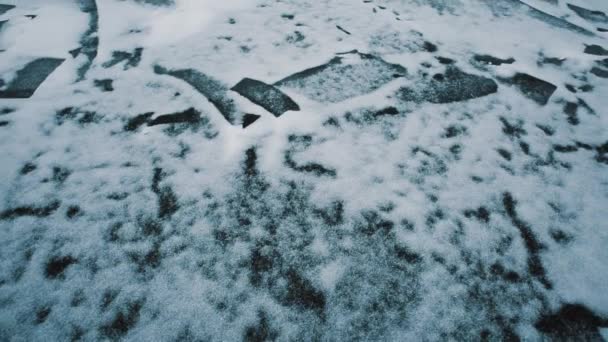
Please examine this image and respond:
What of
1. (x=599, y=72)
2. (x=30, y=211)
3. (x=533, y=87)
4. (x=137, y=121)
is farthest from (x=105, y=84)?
(x=599, y=72)

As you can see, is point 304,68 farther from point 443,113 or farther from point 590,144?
point 590,144

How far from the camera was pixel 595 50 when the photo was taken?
8.58ft

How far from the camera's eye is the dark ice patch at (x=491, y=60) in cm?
238

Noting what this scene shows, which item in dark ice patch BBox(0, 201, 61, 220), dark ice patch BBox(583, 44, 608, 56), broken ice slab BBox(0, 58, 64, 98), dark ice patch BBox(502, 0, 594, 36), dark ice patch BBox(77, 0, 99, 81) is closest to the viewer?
dark ice patch BBox(0, 201, 61, 220)

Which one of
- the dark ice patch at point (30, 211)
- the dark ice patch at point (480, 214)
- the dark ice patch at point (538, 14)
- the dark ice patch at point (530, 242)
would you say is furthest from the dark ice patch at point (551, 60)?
the dark ice patch at point (30, 211)

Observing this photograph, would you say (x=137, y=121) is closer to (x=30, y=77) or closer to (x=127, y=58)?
(x=127, y=58)

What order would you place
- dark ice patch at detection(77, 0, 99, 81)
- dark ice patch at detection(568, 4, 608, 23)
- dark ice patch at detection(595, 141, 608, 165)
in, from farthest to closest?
dark ice patch at detection(568, 4, 608, 23), dark ice patch at detection(77, 0, 99, 81), dark ice patch at detection(595, 141, 608, 165)

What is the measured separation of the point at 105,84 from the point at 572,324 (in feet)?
8.90

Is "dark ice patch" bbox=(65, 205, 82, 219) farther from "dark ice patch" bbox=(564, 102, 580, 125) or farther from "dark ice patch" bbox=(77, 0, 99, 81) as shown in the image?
"dark ice patch" bbox=(564, 102, 580, 125)

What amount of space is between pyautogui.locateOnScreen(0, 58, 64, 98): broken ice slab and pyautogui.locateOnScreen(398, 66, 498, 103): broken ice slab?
93.0 inches

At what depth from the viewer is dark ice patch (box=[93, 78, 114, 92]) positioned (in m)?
2.07

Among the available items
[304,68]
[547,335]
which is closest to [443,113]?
[304,68]

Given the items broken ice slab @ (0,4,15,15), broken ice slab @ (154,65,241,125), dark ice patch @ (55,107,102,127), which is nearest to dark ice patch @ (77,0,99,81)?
dark ice patch @ (55,107,102,127)

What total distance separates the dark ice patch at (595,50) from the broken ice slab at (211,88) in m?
2.84
